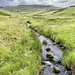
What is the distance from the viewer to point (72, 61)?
11289 mm

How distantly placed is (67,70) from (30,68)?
5.84 m

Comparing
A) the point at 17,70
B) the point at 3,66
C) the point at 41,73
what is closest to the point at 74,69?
the point at 41,73

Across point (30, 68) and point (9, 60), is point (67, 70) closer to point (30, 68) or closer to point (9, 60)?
point (30, 68)

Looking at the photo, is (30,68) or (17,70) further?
(30,68)

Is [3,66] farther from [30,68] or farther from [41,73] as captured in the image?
[41,73]

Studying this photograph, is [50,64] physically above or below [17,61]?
below

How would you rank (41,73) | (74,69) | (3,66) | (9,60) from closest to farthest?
(3,66) < (9,60) < (74,69) < (41,73)

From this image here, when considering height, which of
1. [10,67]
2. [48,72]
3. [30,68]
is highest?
[10,67]

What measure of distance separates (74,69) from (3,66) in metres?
9.02

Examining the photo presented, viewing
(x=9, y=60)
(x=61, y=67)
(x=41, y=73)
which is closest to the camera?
(x=9, y=60)

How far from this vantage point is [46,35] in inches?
1107

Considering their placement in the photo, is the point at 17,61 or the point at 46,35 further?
the point at 46,35

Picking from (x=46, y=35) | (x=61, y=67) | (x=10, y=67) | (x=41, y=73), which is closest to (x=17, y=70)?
(x=10, y=67)

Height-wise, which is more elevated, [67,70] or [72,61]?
[72,61]
